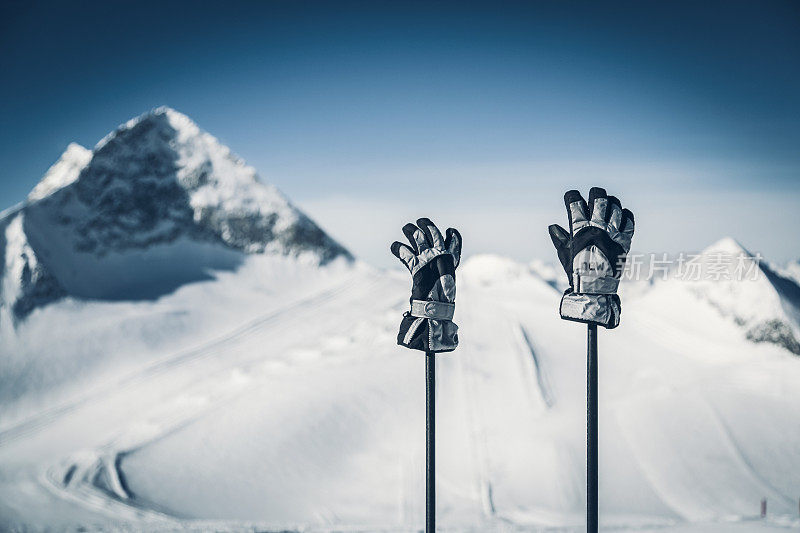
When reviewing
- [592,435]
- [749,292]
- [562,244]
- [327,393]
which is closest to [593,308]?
[562,244]

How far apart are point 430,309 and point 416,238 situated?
2.76ft

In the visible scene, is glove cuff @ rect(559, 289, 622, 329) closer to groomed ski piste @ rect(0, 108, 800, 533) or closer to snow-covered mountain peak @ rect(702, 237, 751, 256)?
groomed ski piste @ rect(0, 108, 800, 533)

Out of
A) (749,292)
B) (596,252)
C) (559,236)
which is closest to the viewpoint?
(596,252)

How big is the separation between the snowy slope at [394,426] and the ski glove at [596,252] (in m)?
7.96

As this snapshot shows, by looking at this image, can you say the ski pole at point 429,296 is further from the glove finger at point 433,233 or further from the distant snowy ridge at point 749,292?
the distant snowy ridge at point 749,292

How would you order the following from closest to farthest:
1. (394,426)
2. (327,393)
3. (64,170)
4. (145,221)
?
(394,426) < (327,393) < (145,221) < (64,170)

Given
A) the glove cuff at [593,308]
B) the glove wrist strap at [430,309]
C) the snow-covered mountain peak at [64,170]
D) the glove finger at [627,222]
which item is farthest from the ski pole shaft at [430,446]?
the snow-covered mountain peak at [64,170]

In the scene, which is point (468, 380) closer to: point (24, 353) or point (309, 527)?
point (309, 527)

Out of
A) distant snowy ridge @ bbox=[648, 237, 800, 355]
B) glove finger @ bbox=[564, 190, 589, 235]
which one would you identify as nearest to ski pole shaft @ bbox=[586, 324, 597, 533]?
glove finger @ bbox=[564, 190, 589, 235]

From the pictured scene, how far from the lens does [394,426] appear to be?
58.3ft

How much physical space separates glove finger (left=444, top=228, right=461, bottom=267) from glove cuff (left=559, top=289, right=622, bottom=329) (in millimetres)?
1595

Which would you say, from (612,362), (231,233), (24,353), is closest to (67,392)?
(24,353)

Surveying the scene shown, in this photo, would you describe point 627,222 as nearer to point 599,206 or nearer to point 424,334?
point 599,206

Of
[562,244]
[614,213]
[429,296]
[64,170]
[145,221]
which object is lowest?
[429,296]
